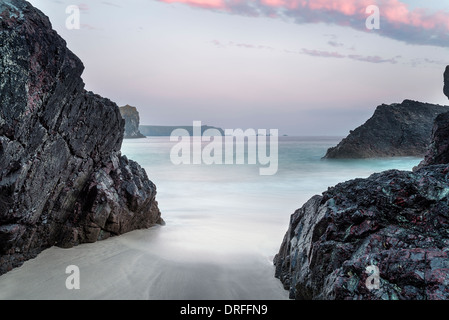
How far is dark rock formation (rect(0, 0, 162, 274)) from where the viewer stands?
199 inches

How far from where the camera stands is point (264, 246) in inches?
318

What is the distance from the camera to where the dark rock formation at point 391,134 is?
41188 mm

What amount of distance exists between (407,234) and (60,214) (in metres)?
6.88

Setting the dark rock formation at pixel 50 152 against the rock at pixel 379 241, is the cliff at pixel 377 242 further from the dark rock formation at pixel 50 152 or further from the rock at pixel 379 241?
the dark rock formation at pixel 50 152

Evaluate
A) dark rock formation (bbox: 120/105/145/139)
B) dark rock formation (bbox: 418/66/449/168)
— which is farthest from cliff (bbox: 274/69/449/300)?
dark rock formation (bbox: 120/105/145/139)

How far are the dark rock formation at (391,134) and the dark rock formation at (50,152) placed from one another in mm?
37407

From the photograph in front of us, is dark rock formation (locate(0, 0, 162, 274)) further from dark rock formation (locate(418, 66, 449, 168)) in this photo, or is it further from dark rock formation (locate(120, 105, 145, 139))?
dark rock formation (locate(120, 105, 145, 139))

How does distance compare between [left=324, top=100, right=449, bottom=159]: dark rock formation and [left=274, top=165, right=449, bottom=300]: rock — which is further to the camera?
[left=324, top=100, right=449, bottom=159]: dark rock formation

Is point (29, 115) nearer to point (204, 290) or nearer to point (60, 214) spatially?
point (60, 214)

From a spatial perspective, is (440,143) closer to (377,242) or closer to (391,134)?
(377,242)

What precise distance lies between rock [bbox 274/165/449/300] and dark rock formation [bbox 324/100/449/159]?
126 feet

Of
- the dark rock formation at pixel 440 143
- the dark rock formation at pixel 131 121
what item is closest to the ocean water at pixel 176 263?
the dark rock formation at pixel 440 143
